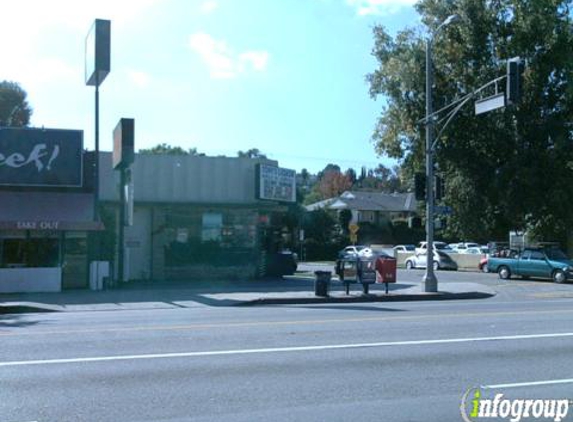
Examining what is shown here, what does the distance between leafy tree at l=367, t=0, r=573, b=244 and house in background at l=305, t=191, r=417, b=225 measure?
3941 centimetres

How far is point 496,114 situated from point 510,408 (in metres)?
34.6

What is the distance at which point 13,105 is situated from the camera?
6431 cm

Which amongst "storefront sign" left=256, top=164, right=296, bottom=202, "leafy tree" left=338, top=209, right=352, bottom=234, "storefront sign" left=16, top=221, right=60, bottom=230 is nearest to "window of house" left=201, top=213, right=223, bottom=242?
"storefront sign" left=256, top=164, right=296, bottom=202

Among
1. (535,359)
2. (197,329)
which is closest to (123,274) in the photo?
(197,329)

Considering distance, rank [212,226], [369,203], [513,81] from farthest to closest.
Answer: [369,203] → [212,226] → [513,81]

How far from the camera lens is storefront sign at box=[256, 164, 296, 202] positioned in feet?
106

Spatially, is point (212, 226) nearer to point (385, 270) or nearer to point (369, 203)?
point (385, 270)

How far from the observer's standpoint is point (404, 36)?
145ft

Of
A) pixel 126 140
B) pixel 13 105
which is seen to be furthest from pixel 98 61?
pixel 13 105

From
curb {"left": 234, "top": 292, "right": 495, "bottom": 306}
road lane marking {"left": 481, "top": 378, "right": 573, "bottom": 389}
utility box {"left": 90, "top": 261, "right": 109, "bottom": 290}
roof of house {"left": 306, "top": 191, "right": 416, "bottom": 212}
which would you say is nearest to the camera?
road lane marking {"left": 481, "top": 378, "right": 573, "bottom": 389}

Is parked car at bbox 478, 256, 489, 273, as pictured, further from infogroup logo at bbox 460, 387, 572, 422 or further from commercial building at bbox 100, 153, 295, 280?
infogroup logo at bbox 460, 387, 572, 422

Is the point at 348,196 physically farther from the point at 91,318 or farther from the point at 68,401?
the point at 68,401

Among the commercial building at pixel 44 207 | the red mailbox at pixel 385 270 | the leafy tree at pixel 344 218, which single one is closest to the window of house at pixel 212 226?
the commercial building at pixel 44 207

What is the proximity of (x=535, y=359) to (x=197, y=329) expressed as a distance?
6.41 metres
